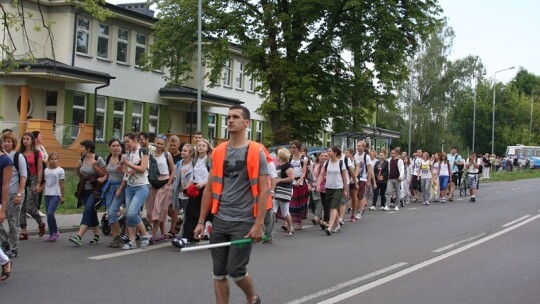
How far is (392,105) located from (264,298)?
24.0 meters

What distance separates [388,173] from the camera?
19.9 metres

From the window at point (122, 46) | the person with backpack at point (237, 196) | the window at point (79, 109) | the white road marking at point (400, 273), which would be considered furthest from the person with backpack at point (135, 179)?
the window at point (122, 46)

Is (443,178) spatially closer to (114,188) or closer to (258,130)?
(114,188)

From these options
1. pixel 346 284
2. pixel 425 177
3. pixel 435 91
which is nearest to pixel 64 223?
pixel 346 284

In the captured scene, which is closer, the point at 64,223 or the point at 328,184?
the point at 328,184

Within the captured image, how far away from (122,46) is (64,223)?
2179cm

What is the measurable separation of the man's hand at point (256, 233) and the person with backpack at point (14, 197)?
4.32 meters

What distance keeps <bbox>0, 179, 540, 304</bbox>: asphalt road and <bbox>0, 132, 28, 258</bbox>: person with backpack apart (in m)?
0.27

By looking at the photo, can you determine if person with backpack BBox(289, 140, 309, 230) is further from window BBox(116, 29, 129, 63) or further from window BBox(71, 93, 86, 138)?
window BBox(116, 29, 129, 63)

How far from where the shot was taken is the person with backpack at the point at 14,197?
852cm

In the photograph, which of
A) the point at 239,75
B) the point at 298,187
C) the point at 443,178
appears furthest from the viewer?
the point at 239,75

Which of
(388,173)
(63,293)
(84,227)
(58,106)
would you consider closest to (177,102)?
(58,106)

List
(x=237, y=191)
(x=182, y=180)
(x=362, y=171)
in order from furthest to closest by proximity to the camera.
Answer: (x=362, y=171)
(x=182, y=180)
(x=237, y=191)

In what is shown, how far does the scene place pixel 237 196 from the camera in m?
5.42
